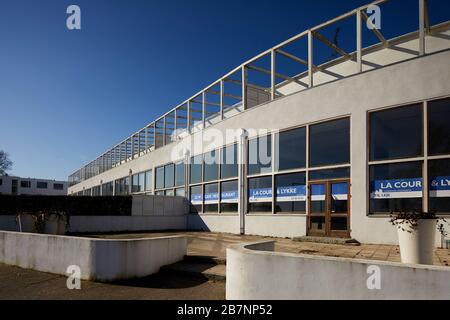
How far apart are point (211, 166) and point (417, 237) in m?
13.1

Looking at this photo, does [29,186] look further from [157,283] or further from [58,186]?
[157,283]

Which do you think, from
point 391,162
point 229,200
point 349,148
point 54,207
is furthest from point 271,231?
point 54,207

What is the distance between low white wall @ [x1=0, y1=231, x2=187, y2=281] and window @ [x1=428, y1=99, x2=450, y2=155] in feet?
22.6

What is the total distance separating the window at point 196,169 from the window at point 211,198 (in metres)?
0.92

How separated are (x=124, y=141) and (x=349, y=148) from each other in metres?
23.3

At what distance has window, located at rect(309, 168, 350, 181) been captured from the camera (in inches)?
425

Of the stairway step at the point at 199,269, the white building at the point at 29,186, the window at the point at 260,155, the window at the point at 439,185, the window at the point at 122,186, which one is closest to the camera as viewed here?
the stairway step at the point at 199,269

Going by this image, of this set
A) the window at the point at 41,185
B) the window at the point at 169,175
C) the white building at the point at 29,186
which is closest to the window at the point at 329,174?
the window at the point at 169,175

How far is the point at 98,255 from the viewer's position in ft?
22.2

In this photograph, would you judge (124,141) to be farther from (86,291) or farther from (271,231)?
(86,291)

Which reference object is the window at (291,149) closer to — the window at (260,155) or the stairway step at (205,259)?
the window at (260,155)

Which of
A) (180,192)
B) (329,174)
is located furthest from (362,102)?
(180,192)

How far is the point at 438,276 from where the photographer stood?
3.51 m

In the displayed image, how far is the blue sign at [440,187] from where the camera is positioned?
8625 mm
